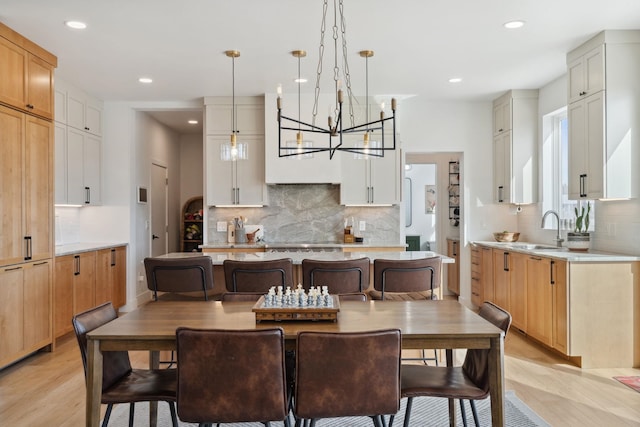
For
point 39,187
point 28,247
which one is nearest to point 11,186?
point 39,187

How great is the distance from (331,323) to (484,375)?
0.70m

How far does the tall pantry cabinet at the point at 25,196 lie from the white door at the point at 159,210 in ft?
9.35

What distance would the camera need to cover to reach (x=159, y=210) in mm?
7551

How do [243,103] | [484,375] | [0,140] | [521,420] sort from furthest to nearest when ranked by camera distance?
[243,103]
[0,140]
[521,420]
[484,375]

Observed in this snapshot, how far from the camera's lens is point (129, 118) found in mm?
6301

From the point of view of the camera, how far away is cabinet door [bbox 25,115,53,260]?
160 inches

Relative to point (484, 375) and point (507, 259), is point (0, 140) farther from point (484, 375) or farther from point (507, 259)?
point (507, 259)

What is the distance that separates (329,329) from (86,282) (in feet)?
Answer: 13.1

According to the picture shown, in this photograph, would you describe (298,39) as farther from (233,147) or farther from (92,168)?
(92,168)

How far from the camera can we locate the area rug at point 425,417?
291cm

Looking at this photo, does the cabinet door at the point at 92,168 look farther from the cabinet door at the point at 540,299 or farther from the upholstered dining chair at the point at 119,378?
the cabinet door at the point at 540,299

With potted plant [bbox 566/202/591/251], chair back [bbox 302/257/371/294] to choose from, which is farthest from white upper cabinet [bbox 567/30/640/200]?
chair back [bbox 302/257/371/294]

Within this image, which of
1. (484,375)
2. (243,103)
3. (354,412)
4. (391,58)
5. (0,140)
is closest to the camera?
(354,412)

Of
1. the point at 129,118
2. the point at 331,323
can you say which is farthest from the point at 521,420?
the point at 129,118
